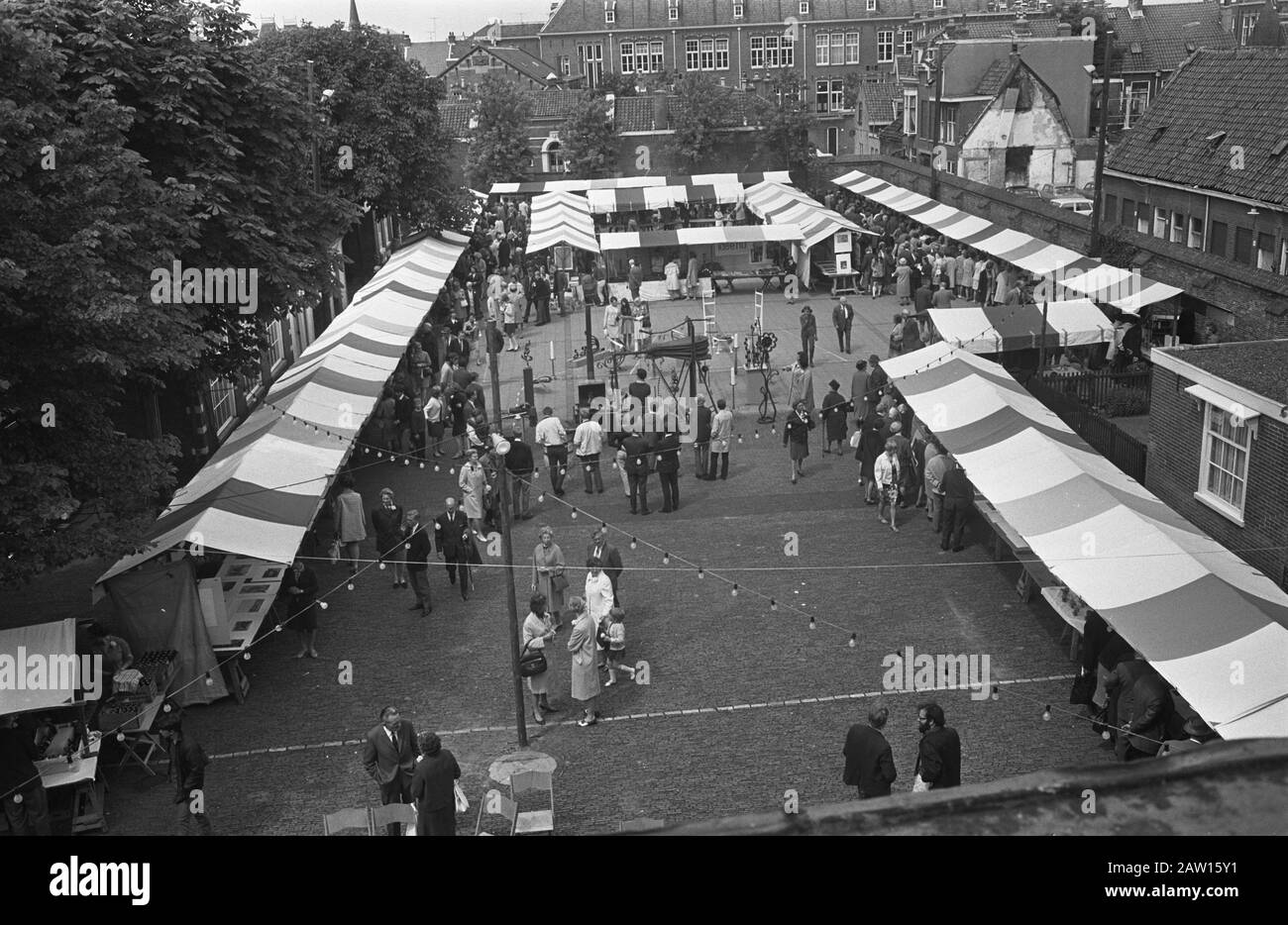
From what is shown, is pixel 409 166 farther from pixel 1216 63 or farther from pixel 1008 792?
pixel 1008 792

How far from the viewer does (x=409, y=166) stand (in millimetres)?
34844

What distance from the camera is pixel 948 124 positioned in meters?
53.1

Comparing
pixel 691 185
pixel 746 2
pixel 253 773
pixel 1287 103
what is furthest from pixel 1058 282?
pixel 746 2

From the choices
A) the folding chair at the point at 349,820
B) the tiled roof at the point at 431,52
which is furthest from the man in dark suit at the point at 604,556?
the tiled roof at the point at 431,52

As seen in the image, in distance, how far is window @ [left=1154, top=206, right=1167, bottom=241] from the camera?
112 feet

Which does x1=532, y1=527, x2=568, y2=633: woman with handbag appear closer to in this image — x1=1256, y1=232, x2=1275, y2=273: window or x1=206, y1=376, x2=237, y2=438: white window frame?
x1=206, y1=376, x2=237, y2=438: white window frame

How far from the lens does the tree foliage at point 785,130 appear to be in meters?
59.7

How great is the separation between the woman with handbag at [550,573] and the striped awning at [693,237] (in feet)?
68.8

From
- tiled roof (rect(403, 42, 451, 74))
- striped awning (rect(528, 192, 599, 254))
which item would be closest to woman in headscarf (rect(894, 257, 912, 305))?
striped awning (rect(528, 192, 599, 254))

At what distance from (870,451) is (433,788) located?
11.2m

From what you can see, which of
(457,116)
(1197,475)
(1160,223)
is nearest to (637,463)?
(1197,475)

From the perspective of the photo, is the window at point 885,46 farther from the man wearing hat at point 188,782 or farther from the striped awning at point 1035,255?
the man wearing hat at point 188,782

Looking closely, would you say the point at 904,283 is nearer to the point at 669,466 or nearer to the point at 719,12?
the point at 669,466

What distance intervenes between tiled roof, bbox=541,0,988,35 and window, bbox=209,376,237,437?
72.7 m
